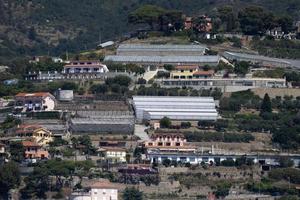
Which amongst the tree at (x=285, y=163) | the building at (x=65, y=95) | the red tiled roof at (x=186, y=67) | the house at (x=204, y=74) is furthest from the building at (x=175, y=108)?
the tree at (x=285, y=163)

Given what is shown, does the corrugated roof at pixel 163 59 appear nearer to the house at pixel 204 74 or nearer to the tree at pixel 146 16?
the house at pixel 204 74

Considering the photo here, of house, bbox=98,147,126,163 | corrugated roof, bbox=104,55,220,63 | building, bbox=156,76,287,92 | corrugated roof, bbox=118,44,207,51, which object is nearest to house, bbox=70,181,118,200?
house, bbox=98,147,126,163

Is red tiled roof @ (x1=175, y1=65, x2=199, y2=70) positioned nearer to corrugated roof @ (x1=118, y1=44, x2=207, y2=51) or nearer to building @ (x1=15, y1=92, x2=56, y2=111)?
corrugated roof @ (x1=118, y1=44, x2=207, y2=51)

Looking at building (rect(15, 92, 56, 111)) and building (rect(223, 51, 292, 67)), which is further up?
building (rect(223, 51, 292, 67))

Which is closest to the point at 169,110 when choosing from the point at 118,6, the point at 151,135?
the point at 151,135

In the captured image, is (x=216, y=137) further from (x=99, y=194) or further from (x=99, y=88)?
(x=99, y=194)

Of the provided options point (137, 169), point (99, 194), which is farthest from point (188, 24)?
point (99, 194)
